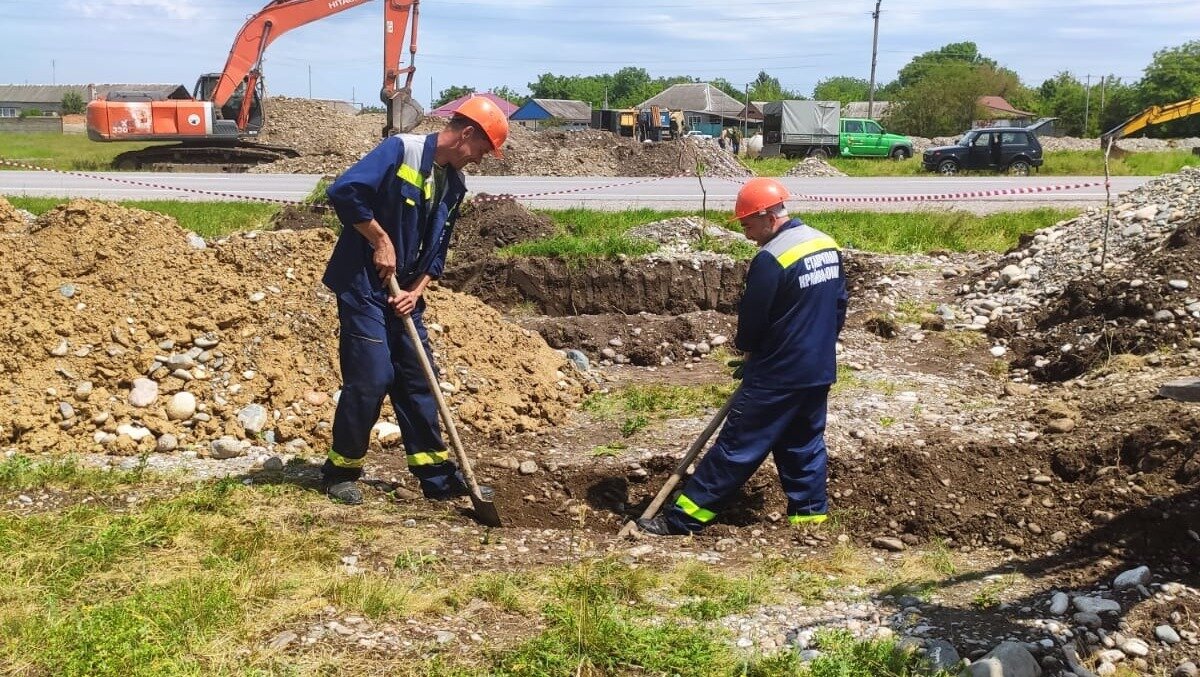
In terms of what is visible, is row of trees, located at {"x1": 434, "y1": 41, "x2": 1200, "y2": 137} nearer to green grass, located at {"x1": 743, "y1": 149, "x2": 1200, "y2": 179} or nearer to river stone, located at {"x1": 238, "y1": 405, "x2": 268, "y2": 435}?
green grass, located at {"x1": 743, "y1": 149, "x2": 1200, "y2": 179}

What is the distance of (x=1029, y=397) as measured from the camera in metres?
7.03

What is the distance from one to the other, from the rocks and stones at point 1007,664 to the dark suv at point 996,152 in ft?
79.1

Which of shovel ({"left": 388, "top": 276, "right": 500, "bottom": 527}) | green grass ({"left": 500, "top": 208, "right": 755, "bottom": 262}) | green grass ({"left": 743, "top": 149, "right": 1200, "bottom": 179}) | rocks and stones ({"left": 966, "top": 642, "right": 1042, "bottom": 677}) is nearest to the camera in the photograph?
rocks and stones ({"left": 966, "top": 642, "right": 1042, "bottom": 677})

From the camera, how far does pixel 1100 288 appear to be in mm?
8289

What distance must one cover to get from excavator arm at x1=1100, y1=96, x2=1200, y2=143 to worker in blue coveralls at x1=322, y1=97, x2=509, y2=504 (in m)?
5.18

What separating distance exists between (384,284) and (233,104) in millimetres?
19976

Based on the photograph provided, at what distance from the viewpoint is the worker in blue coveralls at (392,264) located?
16.4ft

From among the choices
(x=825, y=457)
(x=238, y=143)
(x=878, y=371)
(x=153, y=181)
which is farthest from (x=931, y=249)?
(x=238, y=143)

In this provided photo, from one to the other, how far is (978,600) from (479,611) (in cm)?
195

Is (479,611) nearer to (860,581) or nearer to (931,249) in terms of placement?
(860,581)

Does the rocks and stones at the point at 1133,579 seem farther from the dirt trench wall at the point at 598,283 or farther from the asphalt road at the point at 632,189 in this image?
the asphalt road at the point at 632,189

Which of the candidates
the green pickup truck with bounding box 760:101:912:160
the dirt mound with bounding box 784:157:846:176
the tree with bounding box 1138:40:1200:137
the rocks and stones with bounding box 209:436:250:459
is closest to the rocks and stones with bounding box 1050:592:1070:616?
the rocks and stones with bounding box 209:436:250:459

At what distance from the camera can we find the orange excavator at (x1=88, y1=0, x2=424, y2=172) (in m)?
21.8

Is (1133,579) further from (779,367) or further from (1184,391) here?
(779,367)
